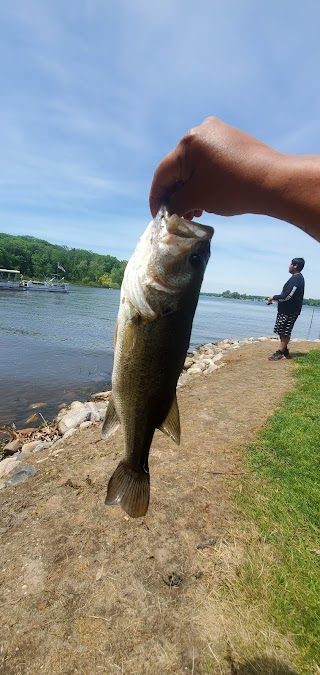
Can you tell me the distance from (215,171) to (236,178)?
0.13 meters

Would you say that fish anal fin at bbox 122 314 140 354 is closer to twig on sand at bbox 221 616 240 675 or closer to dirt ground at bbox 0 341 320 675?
dirt ground at bbox 0 341 320 675

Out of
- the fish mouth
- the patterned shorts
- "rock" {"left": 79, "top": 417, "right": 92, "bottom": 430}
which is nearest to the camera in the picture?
the fish mouth

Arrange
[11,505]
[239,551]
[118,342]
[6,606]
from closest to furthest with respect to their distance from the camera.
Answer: [118,342], [6,606], [239,551], [11,505]

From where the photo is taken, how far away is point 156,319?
2236 millimetres

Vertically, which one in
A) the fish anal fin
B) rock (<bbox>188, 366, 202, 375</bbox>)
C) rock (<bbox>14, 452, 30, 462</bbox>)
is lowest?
rock (<bbox>14, 452, 30, 462</bbox>)

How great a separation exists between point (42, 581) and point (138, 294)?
10.1 feet

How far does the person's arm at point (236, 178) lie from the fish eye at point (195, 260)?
0.33m

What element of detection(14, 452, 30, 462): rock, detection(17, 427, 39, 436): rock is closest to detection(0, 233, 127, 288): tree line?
detection(17, 427, 39, 436): rock

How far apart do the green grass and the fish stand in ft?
6.39

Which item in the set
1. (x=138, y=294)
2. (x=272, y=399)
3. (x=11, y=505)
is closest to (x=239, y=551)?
(x=11, y=505)

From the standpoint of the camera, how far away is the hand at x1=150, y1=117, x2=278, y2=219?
1914 millimetres

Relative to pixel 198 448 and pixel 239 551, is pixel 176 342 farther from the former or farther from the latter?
pixel 198 448

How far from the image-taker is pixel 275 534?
13.7 feet

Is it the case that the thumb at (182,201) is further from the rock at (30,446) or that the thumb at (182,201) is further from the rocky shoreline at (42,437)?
the rock at (30,446)
